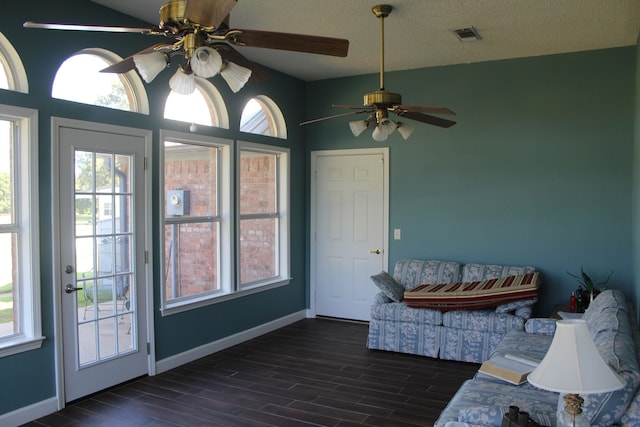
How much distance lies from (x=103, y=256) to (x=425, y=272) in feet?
10.5

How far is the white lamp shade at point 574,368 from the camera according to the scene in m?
1.81

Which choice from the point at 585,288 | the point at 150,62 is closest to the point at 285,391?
the point at 150,62

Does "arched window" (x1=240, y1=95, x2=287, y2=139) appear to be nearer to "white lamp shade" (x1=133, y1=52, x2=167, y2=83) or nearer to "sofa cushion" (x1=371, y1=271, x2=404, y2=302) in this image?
"sofa cushion" (x1=371, y1=271, x2=404, y2=302)

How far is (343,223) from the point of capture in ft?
20.8

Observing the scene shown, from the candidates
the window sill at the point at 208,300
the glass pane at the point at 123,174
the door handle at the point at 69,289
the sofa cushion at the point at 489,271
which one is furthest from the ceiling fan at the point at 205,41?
the sofa cushion at the point at 489,271

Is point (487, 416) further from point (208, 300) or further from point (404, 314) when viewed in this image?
point (208, 300)

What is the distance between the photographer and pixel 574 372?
183cm

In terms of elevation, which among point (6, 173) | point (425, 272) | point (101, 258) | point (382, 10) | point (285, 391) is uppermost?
point (382, 10)

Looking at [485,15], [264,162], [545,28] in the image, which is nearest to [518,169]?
[545,28]

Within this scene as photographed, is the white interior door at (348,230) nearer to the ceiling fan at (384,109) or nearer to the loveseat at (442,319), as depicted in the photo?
the loveseat at (442,319)

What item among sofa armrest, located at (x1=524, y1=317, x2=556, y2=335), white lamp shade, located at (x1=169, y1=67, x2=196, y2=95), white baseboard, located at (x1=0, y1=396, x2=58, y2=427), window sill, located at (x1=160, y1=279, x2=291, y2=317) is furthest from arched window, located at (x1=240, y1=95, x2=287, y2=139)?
sofa armrest, located at (x1=524, y1=317, x2=556, y2=335)

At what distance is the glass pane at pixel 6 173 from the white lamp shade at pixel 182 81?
1.79 m

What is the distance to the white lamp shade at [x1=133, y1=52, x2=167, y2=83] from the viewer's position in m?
2.19

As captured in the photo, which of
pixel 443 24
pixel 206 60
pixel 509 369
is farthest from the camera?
pixel 443 24
